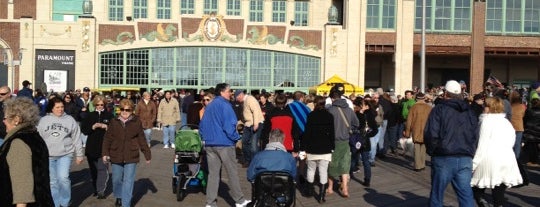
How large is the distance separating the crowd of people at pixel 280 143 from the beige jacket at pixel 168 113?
16.1ft

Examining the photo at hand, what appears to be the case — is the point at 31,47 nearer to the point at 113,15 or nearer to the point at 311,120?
the point at 113,15

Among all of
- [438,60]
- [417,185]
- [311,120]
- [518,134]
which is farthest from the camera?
[438,60]

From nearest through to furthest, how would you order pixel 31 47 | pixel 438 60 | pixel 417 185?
pixel 417 185 → pixel 31 47 → pixel 438 60

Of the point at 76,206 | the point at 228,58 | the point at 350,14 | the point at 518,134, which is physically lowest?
the point at 76,206

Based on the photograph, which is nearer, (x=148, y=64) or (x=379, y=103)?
(x=379, y=103)

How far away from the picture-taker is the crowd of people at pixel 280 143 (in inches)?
252

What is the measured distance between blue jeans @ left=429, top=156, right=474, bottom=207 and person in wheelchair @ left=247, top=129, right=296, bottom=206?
6.40 feet

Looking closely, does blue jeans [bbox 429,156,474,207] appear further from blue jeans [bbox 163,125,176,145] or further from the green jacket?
blue jeans [bbox 163,125,176,145]

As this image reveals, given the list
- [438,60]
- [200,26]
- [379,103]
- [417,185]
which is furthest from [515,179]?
[438,60]

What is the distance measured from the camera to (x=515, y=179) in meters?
10.5

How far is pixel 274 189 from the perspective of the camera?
9.99 metres

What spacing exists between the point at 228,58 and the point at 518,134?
22894 millimetres

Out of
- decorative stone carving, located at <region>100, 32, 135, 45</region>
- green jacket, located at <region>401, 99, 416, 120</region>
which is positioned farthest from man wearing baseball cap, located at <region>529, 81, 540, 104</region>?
decorative stone carving, located at <region>100, 32, 135, 45</region>

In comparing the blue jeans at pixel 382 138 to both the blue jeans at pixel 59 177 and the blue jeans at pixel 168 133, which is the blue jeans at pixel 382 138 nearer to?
the blue jeans at pixel 168 133
